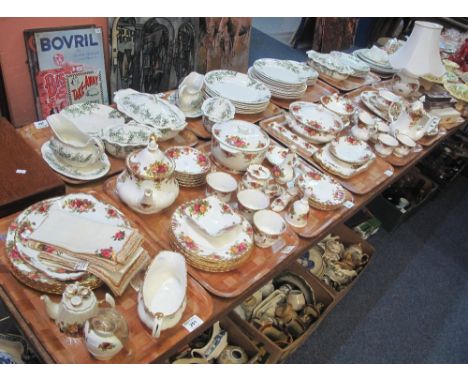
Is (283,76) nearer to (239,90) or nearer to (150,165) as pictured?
(239,90)

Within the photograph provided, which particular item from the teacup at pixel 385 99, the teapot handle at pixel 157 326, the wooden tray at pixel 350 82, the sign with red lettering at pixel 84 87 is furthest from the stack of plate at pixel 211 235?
the wooden tray at pixel 350 82

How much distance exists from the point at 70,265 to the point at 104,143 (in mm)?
609

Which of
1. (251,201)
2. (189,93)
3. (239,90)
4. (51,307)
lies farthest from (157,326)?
(239,90)

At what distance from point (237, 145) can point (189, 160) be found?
192mm

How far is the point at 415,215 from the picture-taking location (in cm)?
304

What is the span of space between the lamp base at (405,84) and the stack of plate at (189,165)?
153cm

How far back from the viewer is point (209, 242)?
3.94ft

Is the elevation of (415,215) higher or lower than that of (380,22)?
lower

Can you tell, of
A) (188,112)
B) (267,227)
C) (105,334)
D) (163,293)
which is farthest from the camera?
(188,112)

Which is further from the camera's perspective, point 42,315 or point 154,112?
point 154,112

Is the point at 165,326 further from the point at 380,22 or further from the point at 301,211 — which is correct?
the point at 380,22

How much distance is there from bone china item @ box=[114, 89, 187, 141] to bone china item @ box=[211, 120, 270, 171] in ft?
0.62

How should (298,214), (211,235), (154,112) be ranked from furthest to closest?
(154,112) < (298,214) < (211,235)

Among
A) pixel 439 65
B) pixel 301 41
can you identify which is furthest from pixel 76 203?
pixel 301 41
